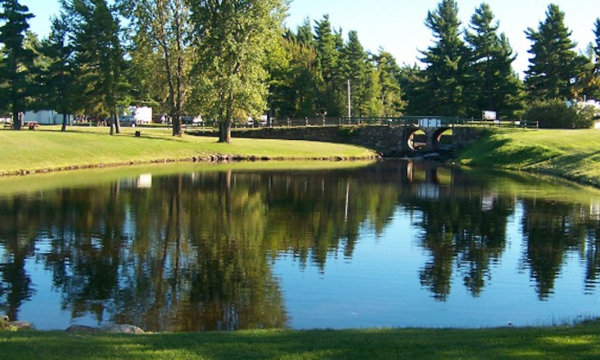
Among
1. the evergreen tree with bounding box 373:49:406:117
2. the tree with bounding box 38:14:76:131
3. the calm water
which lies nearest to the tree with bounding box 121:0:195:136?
the tree with bounding box 38:14:76:131

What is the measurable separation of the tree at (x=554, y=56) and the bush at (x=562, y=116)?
9.21m

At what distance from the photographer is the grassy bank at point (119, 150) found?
51.9 m

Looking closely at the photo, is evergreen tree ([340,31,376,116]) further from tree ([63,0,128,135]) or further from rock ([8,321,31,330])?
rock ([8,321,31,330])

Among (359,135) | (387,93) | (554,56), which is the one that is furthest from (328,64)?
(554,56)

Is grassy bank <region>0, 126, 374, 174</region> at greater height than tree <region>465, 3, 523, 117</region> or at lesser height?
lesser

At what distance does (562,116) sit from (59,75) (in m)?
54.8

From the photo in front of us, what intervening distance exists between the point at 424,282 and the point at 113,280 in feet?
25.9

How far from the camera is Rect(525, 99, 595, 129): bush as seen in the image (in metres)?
81.0

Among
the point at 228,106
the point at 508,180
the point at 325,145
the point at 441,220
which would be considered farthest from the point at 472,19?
the point at 441,220

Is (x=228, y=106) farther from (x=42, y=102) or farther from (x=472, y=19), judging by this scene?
(x=472, y=19)

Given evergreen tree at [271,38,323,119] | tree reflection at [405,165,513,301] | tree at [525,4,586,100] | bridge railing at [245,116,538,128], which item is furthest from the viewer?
evergreen tree at [271,38,323,119]

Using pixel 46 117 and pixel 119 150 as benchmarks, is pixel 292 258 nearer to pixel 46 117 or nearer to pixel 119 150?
pixel 119 150

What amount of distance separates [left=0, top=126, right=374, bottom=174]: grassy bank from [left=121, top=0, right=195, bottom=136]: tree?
527 centimetres

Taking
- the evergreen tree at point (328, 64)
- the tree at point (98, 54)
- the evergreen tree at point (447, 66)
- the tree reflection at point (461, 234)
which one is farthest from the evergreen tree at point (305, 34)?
the tree reflection at point (461, 234)
